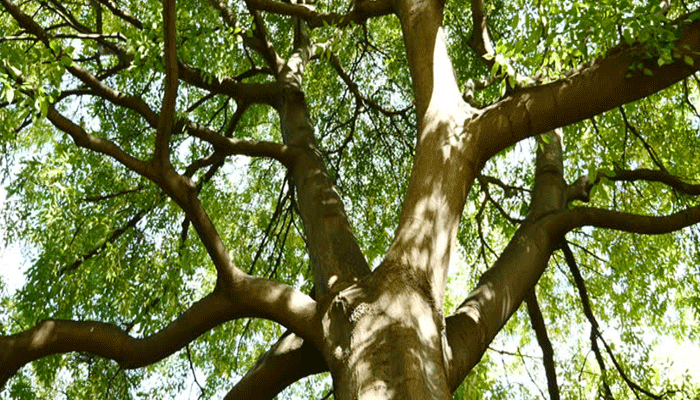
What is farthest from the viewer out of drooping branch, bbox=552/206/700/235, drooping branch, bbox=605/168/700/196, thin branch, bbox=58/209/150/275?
thin branch, bbox=58/209/150/275

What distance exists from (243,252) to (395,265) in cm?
527

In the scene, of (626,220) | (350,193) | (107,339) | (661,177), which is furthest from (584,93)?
(350,193)

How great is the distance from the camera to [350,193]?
9000 millimetres

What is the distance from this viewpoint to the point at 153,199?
7.02 m

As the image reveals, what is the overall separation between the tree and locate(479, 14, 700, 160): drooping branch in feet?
0.04

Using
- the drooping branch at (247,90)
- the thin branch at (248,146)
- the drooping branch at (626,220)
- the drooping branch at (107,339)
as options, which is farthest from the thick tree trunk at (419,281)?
the drooping branch at (247,90)

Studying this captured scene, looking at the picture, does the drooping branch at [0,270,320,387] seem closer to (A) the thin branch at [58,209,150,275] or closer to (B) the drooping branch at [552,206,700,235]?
(B) the drooping branch at [552,206,700,235]

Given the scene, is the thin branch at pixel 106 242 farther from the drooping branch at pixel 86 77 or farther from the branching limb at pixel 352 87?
the branching limb at pixel 352 87

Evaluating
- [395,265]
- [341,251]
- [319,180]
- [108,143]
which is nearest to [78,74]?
[108,143]

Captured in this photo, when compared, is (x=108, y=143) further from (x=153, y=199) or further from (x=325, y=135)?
(x=325, y=135)

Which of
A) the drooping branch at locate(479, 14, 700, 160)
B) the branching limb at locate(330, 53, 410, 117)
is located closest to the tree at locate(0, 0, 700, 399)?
the drooping branch at locate(479, 14, 700, 160)

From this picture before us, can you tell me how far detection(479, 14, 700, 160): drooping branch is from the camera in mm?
4062

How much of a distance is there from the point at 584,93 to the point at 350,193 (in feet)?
16.7

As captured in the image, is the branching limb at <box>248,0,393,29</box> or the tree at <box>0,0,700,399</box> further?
the branching limb at <box>248,0,393,29</box>
